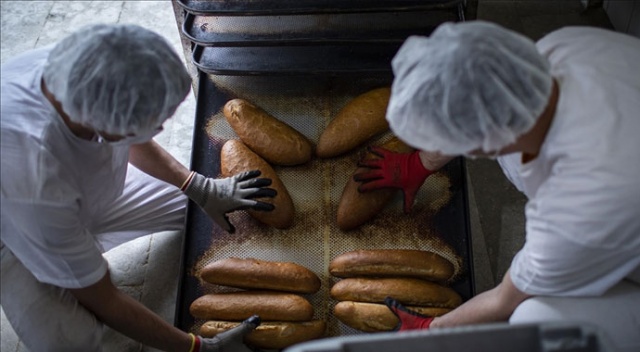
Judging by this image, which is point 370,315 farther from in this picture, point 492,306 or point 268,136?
point 268,136

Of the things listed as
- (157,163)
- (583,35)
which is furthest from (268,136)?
(583,35)

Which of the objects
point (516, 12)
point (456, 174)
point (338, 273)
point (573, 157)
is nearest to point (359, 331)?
point (338, 273)

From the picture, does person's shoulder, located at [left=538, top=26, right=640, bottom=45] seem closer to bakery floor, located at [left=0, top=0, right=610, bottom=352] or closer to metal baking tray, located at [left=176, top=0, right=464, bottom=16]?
metal baking tray, located at [left=176, top=0, right=464, bottom=16]

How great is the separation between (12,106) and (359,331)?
3.40 ft

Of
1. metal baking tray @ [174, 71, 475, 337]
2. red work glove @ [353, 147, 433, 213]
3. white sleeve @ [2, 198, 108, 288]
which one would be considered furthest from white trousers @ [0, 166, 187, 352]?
red work glove @ [353, 147, 433, 213]

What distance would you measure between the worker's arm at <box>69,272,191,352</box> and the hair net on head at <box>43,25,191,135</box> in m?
0.49

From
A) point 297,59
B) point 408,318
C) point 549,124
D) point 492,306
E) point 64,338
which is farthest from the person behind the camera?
point 297,59

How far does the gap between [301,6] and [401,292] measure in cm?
88

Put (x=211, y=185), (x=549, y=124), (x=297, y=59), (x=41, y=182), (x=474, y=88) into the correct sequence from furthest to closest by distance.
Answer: (x=297, y=59)
(x=211, y=185)
(x=41, y=182)
(x=549, y=124)
(x=474, y=88)

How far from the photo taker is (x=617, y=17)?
9.49 ft

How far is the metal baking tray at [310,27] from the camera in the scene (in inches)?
80.0

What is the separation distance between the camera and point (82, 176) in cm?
165

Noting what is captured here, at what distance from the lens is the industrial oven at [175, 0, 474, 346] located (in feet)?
6.15

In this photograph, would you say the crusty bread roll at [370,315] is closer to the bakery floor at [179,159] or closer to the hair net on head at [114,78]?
the bakery floor at [179,159]
